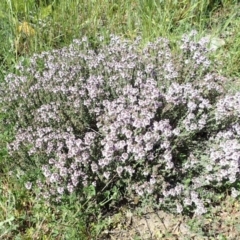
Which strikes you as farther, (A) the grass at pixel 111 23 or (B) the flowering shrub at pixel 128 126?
(A) the grass at pixel 111 23

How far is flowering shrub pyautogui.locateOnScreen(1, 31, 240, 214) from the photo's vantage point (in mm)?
2479

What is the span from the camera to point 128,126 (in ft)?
8.36

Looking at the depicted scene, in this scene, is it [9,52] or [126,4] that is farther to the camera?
[126,4]

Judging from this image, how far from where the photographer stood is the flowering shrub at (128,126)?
248 cm

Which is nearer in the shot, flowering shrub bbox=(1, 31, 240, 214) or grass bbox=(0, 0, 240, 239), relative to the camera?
flowering shrub bbox=(1, 31, 240, 214)

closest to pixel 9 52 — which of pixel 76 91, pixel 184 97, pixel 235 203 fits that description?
pixel 76 91

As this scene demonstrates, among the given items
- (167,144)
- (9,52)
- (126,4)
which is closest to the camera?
(167,144)

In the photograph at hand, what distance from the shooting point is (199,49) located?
3.07m

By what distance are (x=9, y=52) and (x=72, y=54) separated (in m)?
0.78

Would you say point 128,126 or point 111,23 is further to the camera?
point 111,23

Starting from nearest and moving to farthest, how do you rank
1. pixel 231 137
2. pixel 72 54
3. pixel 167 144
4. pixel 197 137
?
Result: pixel 167 144 < pixel 231 137 < pixel 197 137 < pixel 72 54

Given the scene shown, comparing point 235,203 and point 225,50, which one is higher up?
point 225,50

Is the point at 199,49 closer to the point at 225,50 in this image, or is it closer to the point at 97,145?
the point at 225,50

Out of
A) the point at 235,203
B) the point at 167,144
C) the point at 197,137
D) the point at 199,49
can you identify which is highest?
the point at 199,49
